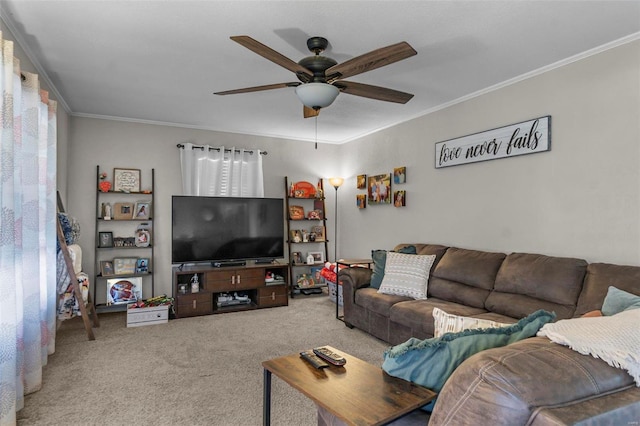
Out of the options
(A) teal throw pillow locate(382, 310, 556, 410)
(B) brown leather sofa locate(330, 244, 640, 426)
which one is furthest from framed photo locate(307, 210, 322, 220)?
(A) teal throw pillow locate(382, 310, 556, 410)

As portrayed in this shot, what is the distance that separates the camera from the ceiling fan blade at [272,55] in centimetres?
190

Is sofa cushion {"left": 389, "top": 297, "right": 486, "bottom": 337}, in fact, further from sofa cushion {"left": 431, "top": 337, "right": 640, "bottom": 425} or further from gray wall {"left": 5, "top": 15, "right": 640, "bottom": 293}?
sofa cushion {"left": 431, "top": 337, "right": 640, "bottom": 425}

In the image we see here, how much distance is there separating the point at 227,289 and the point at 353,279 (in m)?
1.76

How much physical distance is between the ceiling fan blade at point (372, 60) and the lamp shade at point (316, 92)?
10cm

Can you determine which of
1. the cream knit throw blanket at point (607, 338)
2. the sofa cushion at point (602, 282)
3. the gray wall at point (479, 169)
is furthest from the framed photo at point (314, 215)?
the cream knit throw blanket at point (607, 338)

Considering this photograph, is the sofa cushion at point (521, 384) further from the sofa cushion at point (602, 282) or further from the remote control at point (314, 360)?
the sofa cushion at point (602, 282)

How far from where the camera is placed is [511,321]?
2750mm

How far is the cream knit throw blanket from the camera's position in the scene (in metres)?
0.92

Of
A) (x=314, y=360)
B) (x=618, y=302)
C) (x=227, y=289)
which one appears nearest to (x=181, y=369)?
(x=314, y=360)

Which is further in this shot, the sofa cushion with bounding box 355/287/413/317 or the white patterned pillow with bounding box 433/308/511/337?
the sofa cushion with bounding box 355/287/413/317

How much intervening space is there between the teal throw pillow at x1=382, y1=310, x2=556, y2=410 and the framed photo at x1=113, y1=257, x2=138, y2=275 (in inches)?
172

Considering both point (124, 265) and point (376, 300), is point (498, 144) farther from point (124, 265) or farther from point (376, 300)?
point (124, 265)

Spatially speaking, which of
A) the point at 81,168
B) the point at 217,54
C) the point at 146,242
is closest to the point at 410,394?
the point at 217,54

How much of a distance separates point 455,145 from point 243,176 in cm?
298
